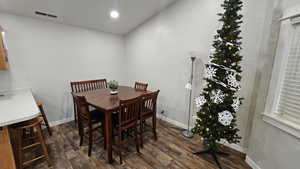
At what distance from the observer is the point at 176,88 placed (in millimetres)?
2900

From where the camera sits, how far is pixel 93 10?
248 cm

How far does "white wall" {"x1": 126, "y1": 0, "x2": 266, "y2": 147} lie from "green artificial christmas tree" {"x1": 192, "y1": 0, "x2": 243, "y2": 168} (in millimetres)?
417

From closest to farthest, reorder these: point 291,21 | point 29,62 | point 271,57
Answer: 1. point 291,21
2. point 271,57
3. point 29,62

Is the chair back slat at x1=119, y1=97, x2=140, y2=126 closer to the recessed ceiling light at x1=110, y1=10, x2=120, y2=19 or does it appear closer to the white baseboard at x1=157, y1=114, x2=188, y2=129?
the white baseboard at x1=157, y1=114, x2=188, y2=129

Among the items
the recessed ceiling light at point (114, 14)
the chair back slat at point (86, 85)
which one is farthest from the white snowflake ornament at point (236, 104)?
the chair back slat at point (86, 85)

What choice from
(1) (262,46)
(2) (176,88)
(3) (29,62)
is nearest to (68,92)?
(3) (29,62)

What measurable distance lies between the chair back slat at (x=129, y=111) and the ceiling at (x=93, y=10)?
1977 mm

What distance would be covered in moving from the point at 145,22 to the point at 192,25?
1.35 meters

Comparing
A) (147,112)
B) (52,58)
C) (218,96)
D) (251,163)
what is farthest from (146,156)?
(52,58)

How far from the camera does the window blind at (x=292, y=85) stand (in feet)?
4.53

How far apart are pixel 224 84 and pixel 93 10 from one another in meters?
2.77

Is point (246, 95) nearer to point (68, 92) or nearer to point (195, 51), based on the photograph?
point (195, 51)

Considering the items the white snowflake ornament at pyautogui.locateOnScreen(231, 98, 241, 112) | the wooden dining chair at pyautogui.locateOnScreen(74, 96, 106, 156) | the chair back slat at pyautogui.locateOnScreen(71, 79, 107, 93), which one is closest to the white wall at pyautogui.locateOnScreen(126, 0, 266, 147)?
the white snowflake ornament at pyautogui.locateOnScreen(231, 98, 241, 112)

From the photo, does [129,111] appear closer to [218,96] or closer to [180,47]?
[218,96]
